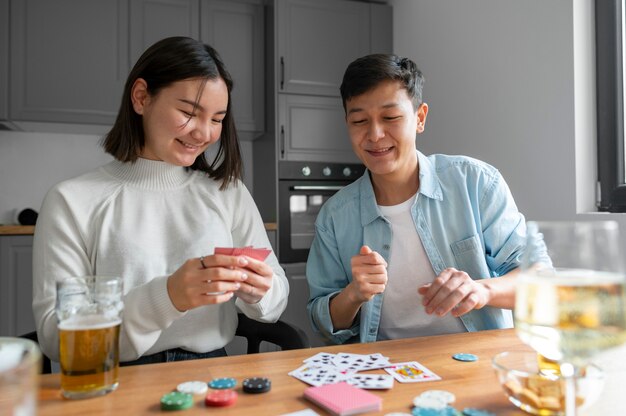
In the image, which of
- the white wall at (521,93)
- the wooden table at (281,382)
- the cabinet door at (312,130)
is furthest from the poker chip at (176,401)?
the cabinet door at (312,130)

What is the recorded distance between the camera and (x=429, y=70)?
311 cm

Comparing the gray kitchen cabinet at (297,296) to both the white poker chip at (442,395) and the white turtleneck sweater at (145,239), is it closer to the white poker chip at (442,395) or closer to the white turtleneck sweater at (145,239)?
the white turtleneck sweater at (145,239)

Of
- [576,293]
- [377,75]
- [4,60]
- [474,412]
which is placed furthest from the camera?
[4,60]

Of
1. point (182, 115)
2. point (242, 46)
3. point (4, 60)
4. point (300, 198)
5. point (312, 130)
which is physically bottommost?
point (300, 198)

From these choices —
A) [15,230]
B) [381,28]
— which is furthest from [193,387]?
[381,28]

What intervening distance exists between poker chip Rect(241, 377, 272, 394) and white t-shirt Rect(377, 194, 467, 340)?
2.34ft

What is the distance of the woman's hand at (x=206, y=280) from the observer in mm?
943

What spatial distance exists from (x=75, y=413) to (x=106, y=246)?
0.62 metres

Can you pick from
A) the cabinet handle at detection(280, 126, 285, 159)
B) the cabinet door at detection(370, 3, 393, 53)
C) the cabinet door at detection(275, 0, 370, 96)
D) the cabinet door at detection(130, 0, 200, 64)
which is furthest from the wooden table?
the cabinet door at detection(370, 3, 393, 53)

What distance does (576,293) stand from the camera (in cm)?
52

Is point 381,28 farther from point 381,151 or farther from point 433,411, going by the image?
point 433,411

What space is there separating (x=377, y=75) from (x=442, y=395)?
96 centimetres

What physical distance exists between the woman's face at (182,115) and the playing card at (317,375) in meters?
0.71

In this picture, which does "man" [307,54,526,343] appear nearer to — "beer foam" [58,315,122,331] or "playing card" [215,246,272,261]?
"playing card" [215,246,272,261]
